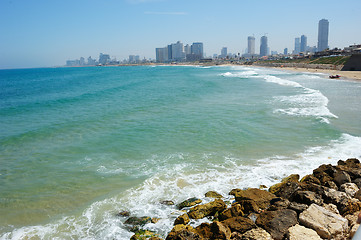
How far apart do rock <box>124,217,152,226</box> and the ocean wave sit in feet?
0.49

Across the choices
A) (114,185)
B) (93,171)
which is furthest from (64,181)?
(114,185)

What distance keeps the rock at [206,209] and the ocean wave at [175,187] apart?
52 centimetres

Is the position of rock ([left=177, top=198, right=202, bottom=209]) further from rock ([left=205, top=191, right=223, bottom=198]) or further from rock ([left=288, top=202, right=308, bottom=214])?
rock ([left=288, top=202, right=308, bottom=214])

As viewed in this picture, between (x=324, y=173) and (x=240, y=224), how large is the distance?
434cm

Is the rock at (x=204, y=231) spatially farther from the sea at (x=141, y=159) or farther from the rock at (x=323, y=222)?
the rock at (x=323, y=222)

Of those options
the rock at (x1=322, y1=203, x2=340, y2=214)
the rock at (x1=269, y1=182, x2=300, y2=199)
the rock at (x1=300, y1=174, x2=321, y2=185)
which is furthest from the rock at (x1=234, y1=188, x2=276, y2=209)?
the rock at (x1=300, y1=174, x2=321, y2=185)

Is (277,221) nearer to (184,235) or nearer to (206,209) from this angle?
(206,209)

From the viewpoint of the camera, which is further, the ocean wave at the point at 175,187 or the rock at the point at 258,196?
the rock at the point at 258,196

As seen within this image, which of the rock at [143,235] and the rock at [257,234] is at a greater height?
the rock at [257,234]

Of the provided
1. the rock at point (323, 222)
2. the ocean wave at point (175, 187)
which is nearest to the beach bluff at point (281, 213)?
the rock at point (323, 222)

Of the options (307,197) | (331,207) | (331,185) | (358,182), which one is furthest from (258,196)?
(358,182)

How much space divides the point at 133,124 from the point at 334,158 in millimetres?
11627

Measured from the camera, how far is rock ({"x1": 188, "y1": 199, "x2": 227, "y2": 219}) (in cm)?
685

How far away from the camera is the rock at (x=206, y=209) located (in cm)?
685
